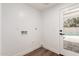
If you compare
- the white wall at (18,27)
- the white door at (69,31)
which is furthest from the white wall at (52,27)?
the white wall at (18,27)

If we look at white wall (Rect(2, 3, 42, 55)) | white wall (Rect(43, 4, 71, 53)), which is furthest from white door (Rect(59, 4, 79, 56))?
white wall (Rect(2, 3, 42, 55))

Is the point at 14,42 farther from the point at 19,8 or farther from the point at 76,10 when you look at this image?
the point at 76,10

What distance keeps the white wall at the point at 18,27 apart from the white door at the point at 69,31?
105 cm

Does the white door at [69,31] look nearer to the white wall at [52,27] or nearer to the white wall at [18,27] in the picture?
the white wall at [52,27]

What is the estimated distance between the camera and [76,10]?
1.64 m

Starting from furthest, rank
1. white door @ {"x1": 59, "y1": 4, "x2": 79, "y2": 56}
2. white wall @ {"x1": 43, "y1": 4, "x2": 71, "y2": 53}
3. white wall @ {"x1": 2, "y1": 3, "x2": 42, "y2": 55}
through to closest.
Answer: white wall @ {"x1": 43, "y1": 4, "x2": 71, "y2": 53}
white door @ {"x1": 59, "y1": 4, "x2": 79, "y2": 56}
white wall @ {"x1": 2, "y1": 3, "x2": 42, "y2": 55}

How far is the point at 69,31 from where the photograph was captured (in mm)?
1798

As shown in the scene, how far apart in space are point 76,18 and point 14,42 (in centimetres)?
182

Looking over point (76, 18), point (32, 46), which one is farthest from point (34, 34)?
point (76, 18)

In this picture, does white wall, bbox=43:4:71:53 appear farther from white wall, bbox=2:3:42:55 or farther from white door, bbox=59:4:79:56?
white wall, bbox=2:3:42:55

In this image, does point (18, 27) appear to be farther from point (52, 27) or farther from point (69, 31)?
point (69, 31)

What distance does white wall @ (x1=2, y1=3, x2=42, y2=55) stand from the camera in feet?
5.00

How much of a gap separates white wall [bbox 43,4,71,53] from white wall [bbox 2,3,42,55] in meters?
0.39

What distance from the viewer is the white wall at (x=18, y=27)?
153cm
